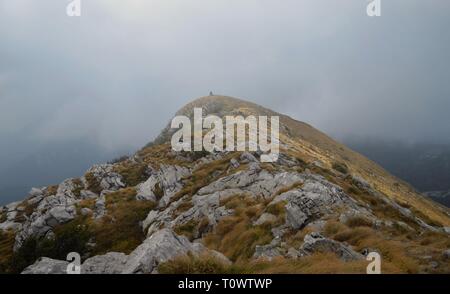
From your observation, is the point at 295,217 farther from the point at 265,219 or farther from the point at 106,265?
the point at 106,265

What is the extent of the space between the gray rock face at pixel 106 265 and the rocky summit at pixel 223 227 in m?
0.05

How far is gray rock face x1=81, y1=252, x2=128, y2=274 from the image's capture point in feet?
55.0

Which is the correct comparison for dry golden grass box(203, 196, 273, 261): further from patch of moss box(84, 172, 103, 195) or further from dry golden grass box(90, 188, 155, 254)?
patch of moss box(84, 172, 103, 195)

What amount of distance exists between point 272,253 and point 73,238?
26.1m

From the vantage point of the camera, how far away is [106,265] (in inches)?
682

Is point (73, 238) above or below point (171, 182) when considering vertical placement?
below

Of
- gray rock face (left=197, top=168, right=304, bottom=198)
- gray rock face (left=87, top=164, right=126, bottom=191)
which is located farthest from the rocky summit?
gray rock face (left=87, top=164, right=126, bottom=191)

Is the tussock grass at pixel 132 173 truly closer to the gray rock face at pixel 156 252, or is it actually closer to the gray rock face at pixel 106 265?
the gray rock face at pixel 106 265

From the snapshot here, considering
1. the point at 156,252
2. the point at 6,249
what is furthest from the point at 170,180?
Answer: the point at 156,252

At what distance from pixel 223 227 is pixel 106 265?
13.7 meters

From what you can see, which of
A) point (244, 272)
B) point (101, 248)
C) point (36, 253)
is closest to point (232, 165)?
point (101, 248)
